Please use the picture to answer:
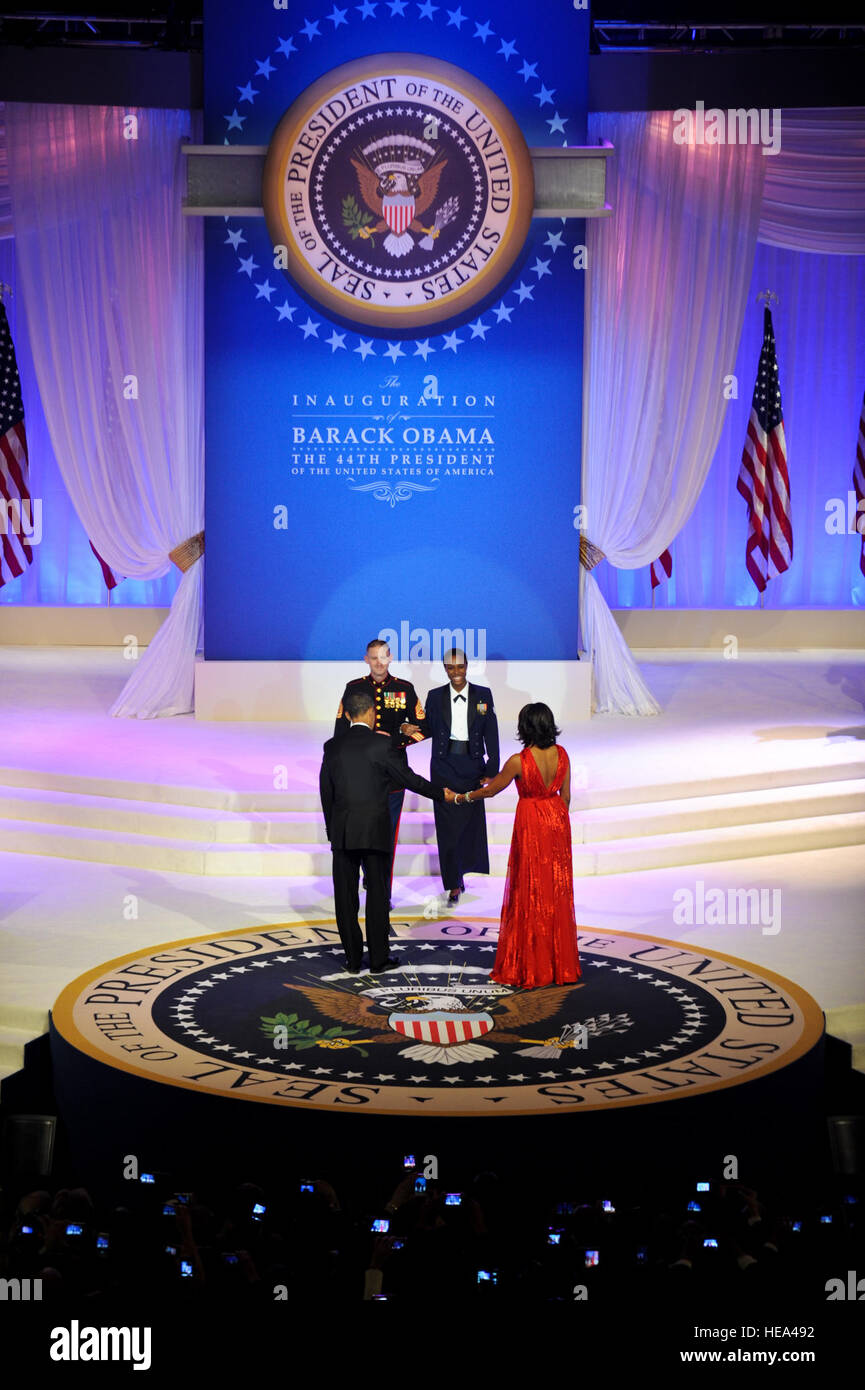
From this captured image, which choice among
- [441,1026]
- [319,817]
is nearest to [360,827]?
[441,1026]

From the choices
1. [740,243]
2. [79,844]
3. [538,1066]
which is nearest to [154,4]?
[740,243]

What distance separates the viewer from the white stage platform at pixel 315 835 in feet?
25.7

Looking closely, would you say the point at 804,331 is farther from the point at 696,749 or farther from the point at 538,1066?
the point at 538,1066

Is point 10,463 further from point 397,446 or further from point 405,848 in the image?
point 405,848

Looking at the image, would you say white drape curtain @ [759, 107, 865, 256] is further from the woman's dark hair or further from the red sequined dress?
the red sequined dress

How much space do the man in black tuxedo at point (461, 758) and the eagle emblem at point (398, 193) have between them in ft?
15.1

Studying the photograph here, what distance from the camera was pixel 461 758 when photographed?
853 cm

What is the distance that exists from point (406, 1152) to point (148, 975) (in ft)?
6.78

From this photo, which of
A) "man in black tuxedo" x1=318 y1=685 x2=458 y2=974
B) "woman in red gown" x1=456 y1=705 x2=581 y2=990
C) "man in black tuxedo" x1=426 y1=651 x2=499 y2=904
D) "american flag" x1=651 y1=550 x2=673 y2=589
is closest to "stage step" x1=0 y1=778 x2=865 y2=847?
"man in black tuxedo" x1=426 y1=651 x2=499 y2=904

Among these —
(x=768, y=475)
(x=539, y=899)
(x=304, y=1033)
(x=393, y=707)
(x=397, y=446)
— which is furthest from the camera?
(x=768, y=475)

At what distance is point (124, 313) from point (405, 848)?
578 centimetres

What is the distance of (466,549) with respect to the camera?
12297mm

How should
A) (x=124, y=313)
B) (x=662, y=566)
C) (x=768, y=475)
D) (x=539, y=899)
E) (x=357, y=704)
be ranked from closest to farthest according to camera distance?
(x=539, y=899) < (x=357, y=704) < (x=124, y=313) < (x=768, y=475) < (x=662, y=566)

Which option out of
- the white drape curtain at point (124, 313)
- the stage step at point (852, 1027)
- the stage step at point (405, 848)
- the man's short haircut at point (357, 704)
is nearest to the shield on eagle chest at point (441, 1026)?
the stage step at point (852, 1027)
